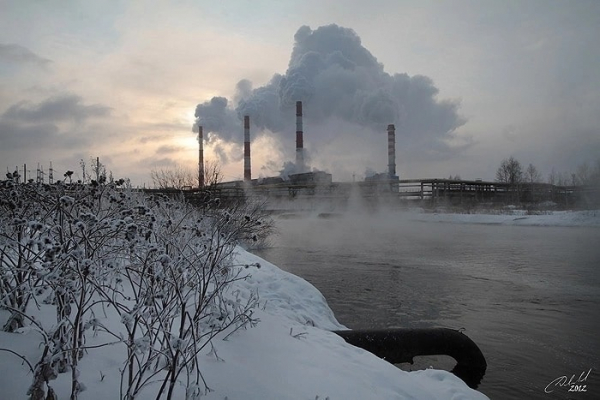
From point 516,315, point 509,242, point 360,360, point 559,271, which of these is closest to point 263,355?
point 360,360

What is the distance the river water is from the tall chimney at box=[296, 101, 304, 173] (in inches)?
926

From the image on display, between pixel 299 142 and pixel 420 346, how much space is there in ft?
134

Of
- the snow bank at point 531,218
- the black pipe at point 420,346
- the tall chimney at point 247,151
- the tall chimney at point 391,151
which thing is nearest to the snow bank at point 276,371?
the black pipe at point 420,346

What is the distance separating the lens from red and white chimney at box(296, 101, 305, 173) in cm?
4259

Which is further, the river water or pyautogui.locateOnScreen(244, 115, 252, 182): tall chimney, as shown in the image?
pyautogui.locateOnScreen(244, 115, 252, 182): tall chimney

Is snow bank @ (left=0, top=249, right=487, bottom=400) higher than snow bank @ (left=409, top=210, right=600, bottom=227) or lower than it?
higher

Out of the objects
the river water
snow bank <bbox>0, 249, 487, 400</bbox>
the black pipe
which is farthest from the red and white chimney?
snow bank <bbox>0, 249, 487, 400</bbox>

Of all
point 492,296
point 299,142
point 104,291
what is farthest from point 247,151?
point 104,291

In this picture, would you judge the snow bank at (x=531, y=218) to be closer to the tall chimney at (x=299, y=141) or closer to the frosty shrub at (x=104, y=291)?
the tall chimney at (x=299, y=141)

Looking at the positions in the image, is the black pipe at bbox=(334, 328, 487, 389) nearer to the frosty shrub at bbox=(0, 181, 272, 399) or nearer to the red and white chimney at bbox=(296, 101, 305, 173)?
the frosty shrub at bbox=(0, 181, 272, 399)

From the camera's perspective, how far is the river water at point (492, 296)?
645 centimetres

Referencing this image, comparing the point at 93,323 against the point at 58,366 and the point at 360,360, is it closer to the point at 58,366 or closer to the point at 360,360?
the point at 58,366

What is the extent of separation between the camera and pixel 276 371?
3.76 meters

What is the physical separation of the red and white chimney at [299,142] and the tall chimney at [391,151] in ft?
31.9
